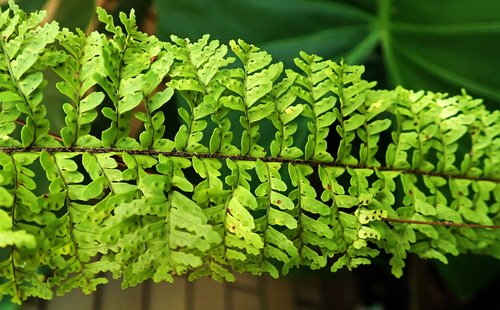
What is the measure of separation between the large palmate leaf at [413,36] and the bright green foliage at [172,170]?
33cm

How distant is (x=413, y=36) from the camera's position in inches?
39.6

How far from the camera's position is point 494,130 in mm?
741

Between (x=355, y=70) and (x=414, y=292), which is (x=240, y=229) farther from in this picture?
(x=414, y=292)

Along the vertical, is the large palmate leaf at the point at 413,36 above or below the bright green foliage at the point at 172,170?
above

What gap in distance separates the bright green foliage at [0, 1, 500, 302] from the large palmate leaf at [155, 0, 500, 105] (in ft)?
1.08

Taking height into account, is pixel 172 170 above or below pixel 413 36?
below

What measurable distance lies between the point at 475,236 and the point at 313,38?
44 centimetres

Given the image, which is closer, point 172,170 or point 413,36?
point 172,170

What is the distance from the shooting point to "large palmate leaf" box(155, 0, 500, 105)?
964 millimetres

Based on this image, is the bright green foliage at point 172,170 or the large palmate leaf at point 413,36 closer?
the bright green foliage at point 172,170

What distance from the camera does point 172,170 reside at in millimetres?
530

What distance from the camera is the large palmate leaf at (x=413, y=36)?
964 mm

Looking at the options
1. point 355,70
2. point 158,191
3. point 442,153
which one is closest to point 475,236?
point 442,153

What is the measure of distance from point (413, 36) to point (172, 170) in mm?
653
